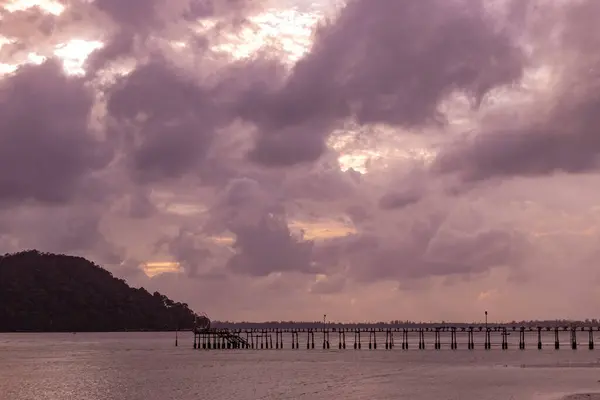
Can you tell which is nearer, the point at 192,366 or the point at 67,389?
the point at 67,389

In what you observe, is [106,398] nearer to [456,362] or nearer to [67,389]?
[67,389]

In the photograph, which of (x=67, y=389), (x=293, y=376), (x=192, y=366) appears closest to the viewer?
(x=67, y=389)

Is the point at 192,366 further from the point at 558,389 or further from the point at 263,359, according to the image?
the point at 558,389

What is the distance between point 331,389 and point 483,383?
1585 cm

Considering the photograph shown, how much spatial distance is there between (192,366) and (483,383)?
50.5 m

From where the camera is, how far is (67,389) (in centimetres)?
8325

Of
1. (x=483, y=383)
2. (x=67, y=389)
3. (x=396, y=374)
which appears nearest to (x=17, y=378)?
(x=67, y=389)

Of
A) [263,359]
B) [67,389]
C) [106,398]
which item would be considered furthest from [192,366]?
[106,398]

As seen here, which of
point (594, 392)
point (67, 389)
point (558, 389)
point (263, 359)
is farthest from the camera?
point (263, 359)

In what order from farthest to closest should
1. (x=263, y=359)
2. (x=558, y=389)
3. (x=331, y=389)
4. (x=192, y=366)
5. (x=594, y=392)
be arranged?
(x=263, y=359), (x=192, y=366), (x=331, y=389), (x=558, y=389), (x=594, y=392)

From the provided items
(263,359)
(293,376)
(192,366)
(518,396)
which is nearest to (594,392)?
(518,396)

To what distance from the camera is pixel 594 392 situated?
2611 inches

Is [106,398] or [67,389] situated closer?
[106,398]

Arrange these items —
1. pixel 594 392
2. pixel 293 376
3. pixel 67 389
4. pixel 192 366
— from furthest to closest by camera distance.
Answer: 1. pixel 192 366
2. pixel 293 376
3. pixel 67 389
4. pixel 594 392
